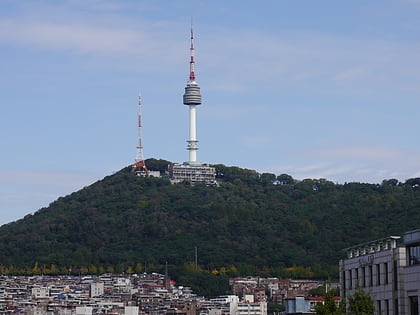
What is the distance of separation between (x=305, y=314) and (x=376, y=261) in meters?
38.9

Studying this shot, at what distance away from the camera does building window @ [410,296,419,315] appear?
64.8 meters

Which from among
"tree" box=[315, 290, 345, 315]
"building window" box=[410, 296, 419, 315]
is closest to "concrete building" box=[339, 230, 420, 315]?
"building window" box=[410, 296, 419, 315]

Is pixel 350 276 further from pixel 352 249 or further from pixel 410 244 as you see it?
pixel 410 244

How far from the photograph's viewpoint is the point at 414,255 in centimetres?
6525

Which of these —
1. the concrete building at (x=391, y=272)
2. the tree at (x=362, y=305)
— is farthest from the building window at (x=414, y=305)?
the tree at (x=362, y=305)

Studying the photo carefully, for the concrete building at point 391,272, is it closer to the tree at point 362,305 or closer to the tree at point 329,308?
the tree at point 362,305

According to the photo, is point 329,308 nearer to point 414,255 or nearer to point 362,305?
point 362,305

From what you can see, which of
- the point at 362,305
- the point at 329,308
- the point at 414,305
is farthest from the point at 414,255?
the point at 329,308

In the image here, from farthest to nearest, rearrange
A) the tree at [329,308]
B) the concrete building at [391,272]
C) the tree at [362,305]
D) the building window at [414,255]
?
the concrete building at [391,272] < the building window at [414,255] < the tree at [329,308] < the tree at [362,305]

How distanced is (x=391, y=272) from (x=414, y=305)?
2.65 metres

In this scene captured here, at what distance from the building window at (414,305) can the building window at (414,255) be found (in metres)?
1.70

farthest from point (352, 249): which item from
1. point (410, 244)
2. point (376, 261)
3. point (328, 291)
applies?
point (328, 291)

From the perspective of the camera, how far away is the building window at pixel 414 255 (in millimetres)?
64625

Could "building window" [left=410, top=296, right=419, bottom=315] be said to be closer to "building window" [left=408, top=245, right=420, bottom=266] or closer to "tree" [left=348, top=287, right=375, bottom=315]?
"building window" [left=408, top=245, right=420, bottom=266]
